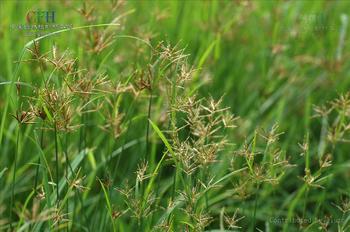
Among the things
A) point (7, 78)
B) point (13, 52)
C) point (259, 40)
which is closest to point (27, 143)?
point (7, 78)

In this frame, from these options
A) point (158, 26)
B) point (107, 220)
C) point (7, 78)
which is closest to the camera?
point (107, 220)

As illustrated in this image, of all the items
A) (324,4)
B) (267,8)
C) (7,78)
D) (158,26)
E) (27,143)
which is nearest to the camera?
(27,143)

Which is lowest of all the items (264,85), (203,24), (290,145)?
(290,145)

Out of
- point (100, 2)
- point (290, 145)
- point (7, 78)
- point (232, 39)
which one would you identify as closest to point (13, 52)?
point (7, 78)

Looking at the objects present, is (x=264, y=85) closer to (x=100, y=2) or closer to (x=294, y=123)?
(x=294, y=123)

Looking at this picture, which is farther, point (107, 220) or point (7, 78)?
point (7, 78)

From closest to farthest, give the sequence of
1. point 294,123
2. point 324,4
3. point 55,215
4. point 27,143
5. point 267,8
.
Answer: point 55,215 < point 27,143 < point 294,123 < point 324,4 < point 267,8

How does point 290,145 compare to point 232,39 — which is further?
point 232,39

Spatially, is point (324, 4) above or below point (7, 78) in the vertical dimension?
above

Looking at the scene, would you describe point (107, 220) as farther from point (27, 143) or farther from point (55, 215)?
point (27, 143)
